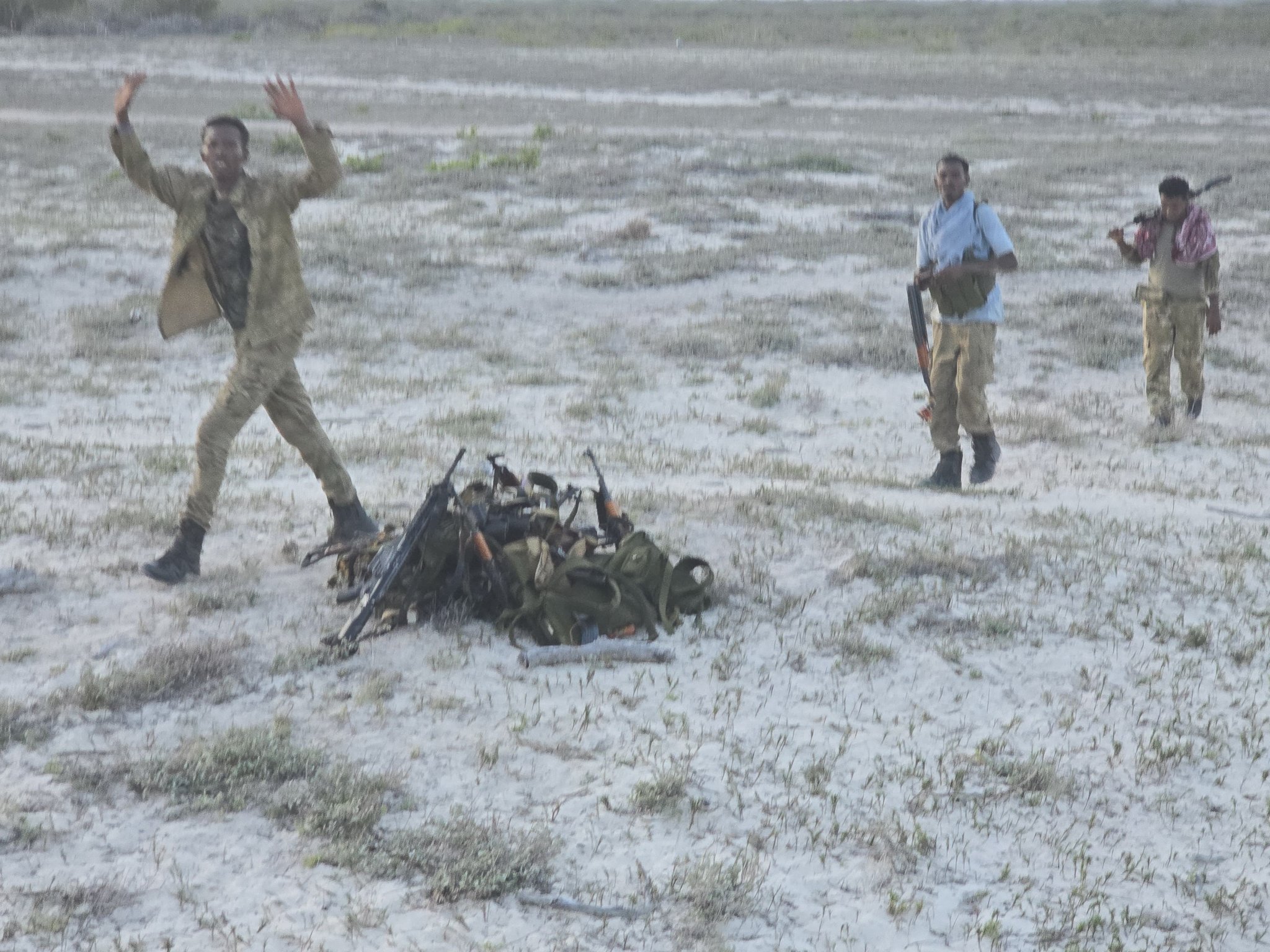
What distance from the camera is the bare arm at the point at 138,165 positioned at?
528 cm

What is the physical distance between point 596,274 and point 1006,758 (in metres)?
11.0

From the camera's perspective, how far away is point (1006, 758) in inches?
178

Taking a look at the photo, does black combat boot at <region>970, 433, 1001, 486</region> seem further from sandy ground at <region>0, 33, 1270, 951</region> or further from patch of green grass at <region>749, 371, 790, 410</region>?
patch of green grass at <region>749, 371, 790, 410</region>

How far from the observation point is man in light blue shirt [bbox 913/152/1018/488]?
7473 mm

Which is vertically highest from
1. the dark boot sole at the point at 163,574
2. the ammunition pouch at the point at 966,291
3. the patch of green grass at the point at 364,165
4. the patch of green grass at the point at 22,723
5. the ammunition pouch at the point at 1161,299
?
the patch of green grass at the point at 364,165

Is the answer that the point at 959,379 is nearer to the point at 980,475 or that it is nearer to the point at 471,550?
the point at 980,475

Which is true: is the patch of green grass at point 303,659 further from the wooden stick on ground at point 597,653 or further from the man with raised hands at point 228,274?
the man with raised hands at point 228,274

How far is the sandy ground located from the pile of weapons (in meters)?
0.15

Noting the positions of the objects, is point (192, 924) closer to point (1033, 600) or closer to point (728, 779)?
point (728, 779)

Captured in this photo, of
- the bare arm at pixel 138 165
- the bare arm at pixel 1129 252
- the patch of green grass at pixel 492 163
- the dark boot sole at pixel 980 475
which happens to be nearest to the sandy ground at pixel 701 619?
the dark boot sole at pixel 980 475

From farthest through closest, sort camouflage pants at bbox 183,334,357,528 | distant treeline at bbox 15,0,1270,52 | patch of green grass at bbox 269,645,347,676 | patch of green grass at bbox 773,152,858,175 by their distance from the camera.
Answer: distant treeline at bbox 15,0,1270,52
patch of green grass at bbox 773,152,858,175
camouflage pants at bbox 183,334,357,528
patch of green grass at bbox 269,645,347,676

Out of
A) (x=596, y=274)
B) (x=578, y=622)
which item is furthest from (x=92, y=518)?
(x=596, y=274)

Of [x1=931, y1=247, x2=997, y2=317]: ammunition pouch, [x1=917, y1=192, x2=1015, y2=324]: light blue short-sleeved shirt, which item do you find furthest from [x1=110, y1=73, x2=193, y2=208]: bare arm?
[x1=931, y1=247, x2=997, y2=317]: ammunition pouch

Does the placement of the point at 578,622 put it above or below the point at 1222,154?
below
